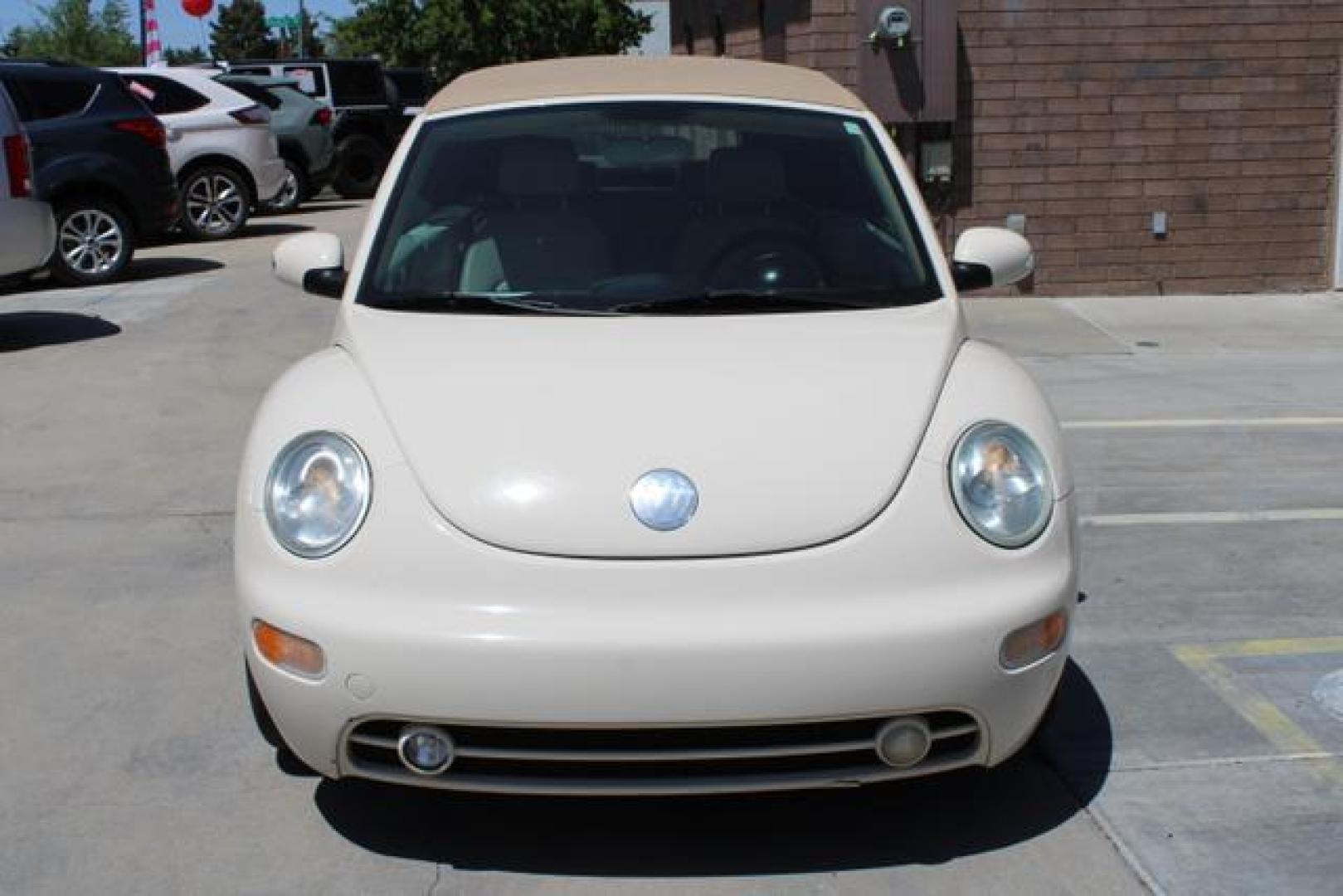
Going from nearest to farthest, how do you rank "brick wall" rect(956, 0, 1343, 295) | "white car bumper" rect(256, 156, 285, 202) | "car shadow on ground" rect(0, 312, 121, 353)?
1. "car shadow on ground" rect(0, 312, 121, 353)
2. "brick wall" rect(956, 0, 1343, 295)
3. "white car bumper" rect(256, 156, 285, 202)

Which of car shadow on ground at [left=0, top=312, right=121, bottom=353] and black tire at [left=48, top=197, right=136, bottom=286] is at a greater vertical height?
black tire at [left=48, top=197, right=136, bottom=286]

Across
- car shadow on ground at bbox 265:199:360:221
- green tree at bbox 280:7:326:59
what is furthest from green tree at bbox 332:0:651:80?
green tree at bbox 280:7:326:59

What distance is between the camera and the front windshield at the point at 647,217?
4.12 meters

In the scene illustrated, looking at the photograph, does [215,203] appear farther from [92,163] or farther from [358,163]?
[358,163]

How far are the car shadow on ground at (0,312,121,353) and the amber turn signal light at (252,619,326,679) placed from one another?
24.1ft

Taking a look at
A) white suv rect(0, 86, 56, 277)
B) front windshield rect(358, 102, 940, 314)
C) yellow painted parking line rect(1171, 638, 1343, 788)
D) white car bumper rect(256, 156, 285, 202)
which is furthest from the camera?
white car bumper rect(256, 156, 285, 202)

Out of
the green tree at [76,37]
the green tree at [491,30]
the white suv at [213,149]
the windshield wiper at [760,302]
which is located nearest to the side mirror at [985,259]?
the windshield wiper at [760,302]

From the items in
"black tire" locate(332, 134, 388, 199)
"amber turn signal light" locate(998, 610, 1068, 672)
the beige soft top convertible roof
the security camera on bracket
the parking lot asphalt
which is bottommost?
the parking lot asphalt

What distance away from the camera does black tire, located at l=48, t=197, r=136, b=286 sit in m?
12.6

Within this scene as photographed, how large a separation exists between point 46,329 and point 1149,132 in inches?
330

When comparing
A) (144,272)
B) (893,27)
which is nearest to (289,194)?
(144,272)

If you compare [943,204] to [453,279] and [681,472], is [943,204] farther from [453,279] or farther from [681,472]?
[681,472]

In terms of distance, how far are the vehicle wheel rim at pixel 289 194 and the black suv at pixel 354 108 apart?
1713 mm

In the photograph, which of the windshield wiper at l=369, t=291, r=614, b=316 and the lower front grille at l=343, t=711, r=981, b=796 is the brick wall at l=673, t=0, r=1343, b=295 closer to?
the windshield wiper at l=369, t=291, r=614, b=316
